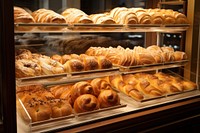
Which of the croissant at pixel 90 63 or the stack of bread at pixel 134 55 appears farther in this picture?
the stack of bread at pixel 134 55

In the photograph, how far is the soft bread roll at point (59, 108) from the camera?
151cm

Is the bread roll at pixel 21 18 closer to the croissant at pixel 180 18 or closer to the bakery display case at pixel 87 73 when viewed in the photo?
the bakery display case at pixel 87 73

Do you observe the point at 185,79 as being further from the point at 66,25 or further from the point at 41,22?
the point at 41,22

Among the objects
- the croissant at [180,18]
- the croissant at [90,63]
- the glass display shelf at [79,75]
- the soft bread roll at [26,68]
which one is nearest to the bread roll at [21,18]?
the soft bread roll at [26,68]

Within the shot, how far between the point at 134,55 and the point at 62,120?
0.77 m

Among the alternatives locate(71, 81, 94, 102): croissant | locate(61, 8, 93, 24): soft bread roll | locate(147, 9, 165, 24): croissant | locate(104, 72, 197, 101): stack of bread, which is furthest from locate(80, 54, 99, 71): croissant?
locate(147, 9, 165, 24): croissant

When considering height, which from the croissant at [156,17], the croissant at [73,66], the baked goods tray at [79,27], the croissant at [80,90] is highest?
the croissant at [156,17]

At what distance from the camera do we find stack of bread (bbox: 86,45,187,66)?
1900mm

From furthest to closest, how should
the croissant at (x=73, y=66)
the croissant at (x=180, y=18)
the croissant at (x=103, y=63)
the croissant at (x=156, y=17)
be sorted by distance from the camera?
the croissant at (x=180, y=18) < the croissant at (x=156, y=17) < the croissant at (x=103, y=63) < the croissant at (x=73, y=66)

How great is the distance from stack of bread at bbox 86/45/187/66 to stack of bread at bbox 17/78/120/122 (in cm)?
20

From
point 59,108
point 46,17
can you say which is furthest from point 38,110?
point 46,17

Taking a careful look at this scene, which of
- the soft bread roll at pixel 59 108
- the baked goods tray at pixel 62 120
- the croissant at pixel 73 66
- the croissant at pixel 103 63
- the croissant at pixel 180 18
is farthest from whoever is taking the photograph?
the croissant at pixel 180 18

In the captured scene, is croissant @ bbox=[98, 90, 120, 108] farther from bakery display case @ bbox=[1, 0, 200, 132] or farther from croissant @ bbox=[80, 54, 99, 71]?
croissant @ bbox=[80, 54, 99, 71]

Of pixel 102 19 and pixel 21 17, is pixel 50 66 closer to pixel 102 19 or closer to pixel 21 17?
pixel 21 17
